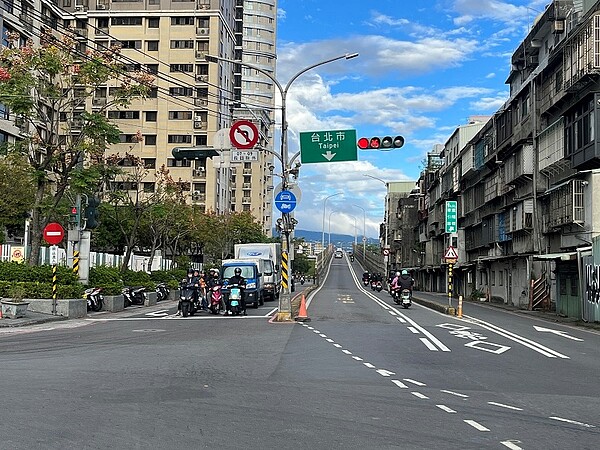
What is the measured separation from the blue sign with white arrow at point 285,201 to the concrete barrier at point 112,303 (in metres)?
10.6

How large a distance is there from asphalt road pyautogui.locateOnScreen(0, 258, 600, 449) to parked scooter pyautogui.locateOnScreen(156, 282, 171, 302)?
22487mm

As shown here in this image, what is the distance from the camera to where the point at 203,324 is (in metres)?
24.9

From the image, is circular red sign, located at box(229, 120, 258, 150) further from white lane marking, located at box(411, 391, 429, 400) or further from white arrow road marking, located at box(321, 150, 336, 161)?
white lane marking, located at box(411, 391, 429, 400)

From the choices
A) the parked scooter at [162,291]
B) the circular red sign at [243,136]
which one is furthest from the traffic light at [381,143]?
the parked scooter at [162,291]

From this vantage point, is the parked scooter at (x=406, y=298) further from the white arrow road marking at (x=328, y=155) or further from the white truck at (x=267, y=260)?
the white arrow road marking at (x=328, y=155)

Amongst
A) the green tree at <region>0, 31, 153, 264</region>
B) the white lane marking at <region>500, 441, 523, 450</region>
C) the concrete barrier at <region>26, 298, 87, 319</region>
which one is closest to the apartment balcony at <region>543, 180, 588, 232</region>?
the green tree at <region>0, 31, 153, 264</region>

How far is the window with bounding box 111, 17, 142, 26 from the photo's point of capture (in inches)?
3450

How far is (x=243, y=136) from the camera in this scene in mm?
25719

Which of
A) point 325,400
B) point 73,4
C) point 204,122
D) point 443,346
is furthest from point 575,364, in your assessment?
point 73,4

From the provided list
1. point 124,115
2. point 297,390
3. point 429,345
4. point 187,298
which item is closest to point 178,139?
point 124,115

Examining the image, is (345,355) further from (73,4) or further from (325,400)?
(73,4)

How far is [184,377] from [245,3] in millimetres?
128639

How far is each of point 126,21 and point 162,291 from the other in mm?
52822

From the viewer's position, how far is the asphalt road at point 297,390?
7992mm
